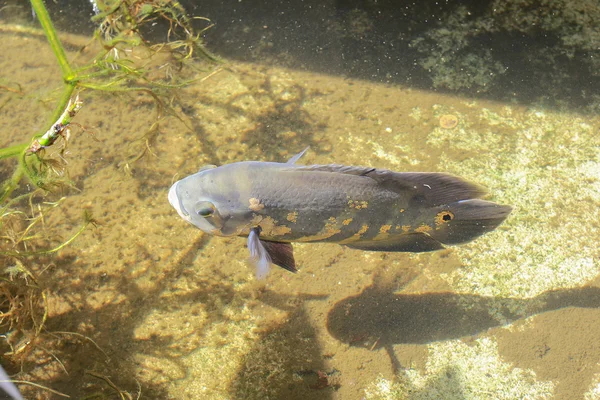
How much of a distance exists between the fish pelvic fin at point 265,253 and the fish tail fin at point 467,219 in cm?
105

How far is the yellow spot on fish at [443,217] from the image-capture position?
317cm

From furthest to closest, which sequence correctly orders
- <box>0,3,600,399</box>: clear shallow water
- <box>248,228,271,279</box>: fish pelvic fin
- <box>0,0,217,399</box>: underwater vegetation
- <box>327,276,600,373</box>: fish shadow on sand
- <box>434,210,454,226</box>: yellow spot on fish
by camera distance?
1. <box>327,276,600,373</box>: fish shadow on sand
2. <box>0,3,600,399</box>: clear shallow water
3. <box>0,0,217,399</box>: underwater vegetation
4. <box>434,210,454,226</box>: yellow spot on fish
5. <box>248,228,271,279</box>: fish pelvic fin

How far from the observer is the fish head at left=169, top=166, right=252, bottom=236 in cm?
315

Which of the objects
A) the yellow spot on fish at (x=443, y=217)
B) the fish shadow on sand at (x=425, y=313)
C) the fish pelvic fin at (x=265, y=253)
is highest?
the yellow spot on fish at (x=443, y=217)

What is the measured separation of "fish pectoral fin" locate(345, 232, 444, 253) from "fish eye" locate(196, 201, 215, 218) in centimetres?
108

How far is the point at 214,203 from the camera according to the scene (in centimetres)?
317

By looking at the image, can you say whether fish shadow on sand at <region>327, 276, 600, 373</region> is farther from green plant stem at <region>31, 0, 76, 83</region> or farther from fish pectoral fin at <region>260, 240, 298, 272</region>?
green plant stem at <region>31, 0, 76, 83</region>

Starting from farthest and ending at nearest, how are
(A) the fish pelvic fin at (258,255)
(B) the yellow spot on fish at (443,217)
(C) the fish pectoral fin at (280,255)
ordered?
(C) the fish pectoral fin at (280,255), (B) the yellow spot on fish at (443,217), (A) the fish pelvic fin at (258,255)

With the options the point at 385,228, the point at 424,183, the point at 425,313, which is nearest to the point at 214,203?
the point at 385,228

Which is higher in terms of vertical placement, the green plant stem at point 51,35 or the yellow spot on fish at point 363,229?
the green plant stem at point 51,35

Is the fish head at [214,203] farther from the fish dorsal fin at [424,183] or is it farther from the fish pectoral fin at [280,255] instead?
the fish dorsal fin at [424,183]

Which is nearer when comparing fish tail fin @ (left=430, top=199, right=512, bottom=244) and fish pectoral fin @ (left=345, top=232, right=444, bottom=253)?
fish tail fin @ (left=430, top=199, right=512, bottom=244)

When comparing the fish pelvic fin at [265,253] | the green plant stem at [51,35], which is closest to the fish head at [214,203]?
the fish pelvic fin at [265,253]

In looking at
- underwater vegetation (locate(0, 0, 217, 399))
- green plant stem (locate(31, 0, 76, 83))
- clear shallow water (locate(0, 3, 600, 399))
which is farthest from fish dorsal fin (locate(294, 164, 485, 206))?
green plant stem (locate(31, 0, 76, 83))
